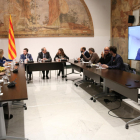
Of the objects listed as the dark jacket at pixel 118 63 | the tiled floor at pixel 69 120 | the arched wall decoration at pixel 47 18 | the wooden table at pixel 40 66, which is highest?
the arched wall decoration at pixel 47 18

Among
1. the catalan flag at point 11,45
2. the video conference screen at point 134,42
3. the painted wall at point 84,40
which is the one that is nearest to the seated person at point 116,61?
the video conference screen at point 134,42

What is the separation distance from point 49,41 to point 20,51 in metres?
1.88

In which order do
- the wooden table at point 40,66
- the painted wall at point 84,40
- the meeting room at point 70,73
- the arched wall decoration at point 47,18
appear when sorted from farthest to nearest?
1. the painted wall at point 84,40
2. the arched wall decoration at point 47,18
3. the wooden table at point 40,66
4. the meeting room at point 70,73

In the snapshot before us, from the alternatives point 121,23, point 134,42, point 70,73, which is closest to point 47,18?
point 70,73

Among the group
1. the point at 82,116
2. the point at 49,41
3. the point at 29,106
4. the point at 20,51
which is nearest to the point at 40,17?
the point at 49,41

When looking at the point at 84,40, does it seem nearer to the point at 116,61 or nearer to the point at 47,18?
the point at 47,18

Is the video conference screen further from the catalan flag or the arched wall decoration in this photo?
the catalan flag

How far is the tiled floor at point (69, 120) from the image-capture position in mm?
3074

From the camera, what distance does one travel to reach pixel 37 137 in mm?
3020

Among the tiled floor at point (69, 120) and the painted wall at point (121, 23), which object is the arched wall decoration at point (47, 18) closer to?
the painted wall at point (121, 23)

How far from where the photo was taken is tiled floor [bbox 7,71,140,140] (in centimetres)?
307

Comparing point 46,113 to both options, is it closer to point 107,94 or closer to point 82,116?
point 82,116

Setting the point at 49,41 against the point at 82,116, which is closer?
the point at 82,116

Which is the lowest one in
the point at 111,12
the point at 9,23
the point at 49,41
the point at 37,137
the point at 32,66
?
the point at 37,137
